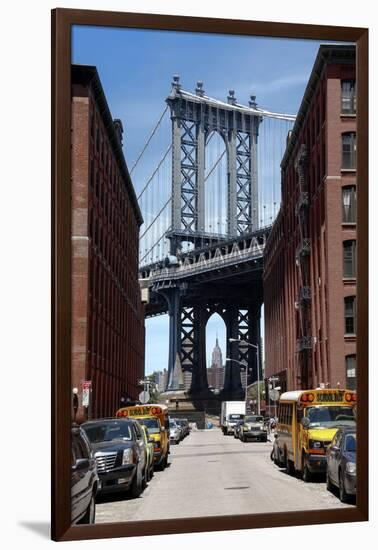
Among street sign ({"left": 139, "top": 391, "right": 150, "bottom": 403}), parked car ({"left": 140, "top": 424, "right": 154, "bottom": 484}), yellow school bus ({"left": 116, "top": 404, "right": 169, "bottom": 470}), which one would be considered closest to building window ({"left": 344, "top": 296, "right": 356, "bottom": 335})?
street sign ({"left": 139, "top": 391, "right": 150, "bottom": 403})

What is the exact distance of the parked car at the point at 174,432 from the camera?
2736 centimetres

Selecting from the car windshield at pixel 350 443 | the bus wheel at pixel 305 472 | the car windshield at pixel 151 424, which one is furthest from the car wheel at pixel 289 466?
the car windshield at pixel 151 424

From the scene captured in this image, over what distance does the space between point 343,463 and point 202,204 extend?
6880 mm

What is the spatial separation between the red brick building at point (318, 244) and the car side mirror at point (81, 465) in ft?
18.6

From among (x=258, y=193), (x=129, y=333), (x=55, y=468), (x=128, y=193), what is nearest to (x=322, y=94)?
(x=258, y=193)

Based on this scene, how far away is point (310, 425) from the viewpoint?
82.1ft

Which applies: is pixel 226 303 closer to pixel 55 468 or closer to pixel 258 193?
pixel 258 193

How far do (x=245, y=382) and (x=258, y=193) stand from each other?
22.6ft

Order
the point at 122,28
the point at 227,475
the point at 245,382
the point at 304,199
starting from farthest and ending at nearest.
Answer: the point at 245,382, the point at 304,199, the point at 227,475, the point at 122,28

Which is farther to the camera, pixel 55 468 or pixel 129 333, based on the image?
pixel 129 333

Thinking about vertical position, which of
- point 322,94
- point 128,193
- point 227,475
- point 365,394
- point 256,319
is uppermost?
point 322,94

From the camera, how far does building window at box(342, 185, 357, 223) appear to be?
20453mm

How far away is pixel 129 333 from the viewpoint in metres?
21.6

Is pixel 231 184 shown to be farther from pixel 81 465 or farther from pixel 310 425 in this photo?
pixel 81 465
